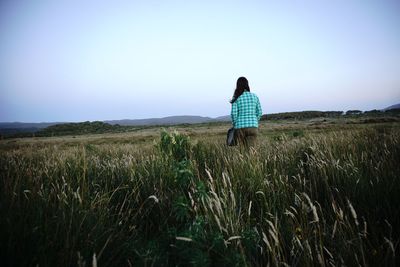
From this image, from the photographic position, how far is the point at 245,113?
21.5ft

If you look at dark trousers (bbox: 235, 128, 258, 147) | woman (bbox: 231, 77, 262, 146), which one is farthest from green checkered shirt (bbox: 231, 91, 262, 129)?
dark trousers (bbox: 235, 128, 258, 147)

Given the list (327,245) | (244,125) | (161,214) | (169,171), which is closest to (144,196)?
(169,171)

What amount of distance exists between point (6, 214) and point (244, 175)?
242cm

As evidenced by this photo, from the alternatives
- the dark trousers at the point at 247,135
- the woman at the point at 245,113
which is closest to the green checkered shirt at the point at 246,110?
the woman at the point at 245,113

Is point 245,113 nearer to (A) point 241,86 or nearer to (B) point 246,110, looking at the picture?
(B) point 246,110

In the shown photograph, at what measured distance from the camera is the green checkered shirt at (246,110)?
6.54 m

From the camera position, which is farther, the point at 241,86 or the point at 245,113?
the point at 241,86

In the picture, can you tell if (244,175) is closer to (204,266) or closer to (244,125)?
(204,266)

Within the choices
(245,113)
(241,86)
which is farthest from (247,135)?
(241,86)

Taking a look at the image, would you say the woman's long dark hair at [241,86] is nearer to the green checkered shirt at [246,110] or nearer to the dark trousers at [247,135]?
the green checkered shirt at [246,110]

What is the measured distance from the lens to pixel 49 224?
1.86 meters

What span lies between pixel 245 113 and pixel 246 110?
81 mm

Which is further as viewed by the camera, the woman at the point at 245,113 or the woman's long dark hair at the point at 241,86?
the woman's long dark hair at the point at 241,86

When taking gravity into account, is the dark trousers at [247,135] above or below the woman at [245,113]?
below
